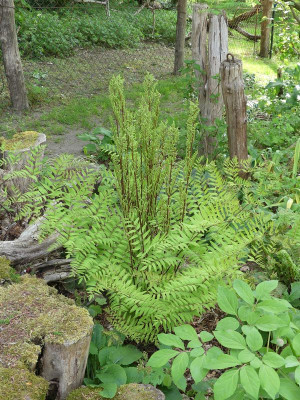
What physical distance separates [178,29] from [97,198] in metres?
7.33

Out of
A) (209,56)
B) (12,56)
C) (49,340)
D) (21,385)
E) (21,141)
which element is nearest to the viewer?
(21,385)

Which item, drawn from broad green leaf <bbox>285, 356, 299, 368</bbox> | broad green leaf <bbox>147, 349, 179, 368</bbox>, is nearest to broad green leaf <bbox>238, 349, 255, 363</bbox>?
broad green leaf <bbox>285, 356, 299, 368</bbox>

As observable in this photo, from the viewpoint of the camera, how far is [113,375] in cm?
229

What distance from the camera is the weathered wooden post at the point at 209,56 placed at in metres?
4.93

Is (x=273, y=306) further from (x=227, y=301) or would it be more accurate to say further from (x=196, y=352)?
(x=196, y=352)

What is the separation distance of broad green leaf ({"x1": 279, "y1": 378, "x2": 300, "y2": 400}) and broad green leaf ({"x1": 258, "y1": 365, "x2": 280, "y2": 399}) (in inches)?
7.8

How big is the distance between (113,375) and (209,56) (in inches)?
145

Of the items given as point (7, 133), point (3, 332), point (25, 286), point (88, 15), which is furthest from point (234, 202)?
point (88, 15)

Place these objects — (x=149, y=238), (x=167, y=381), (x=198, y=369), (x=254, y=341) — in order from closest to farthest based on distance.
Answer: (x=254, y=341) → (x=198, y=369) → (x=167, y=381) → (x=149, y=238)

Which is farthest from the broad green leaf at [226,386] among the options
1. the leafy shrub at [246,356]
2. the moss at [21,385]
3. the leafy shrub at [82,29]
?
the leafy shrub at [82,29]

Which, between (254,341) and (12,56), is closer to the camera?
(254,341)

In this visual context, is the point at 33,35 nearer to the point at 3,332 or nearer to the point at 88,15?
the point at 88,15

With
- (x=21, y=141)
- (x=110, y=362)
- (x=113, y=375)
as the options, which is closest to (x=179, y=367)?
(x=113, y=375)

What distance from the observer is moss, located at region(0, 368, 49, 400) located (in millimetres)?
1882
